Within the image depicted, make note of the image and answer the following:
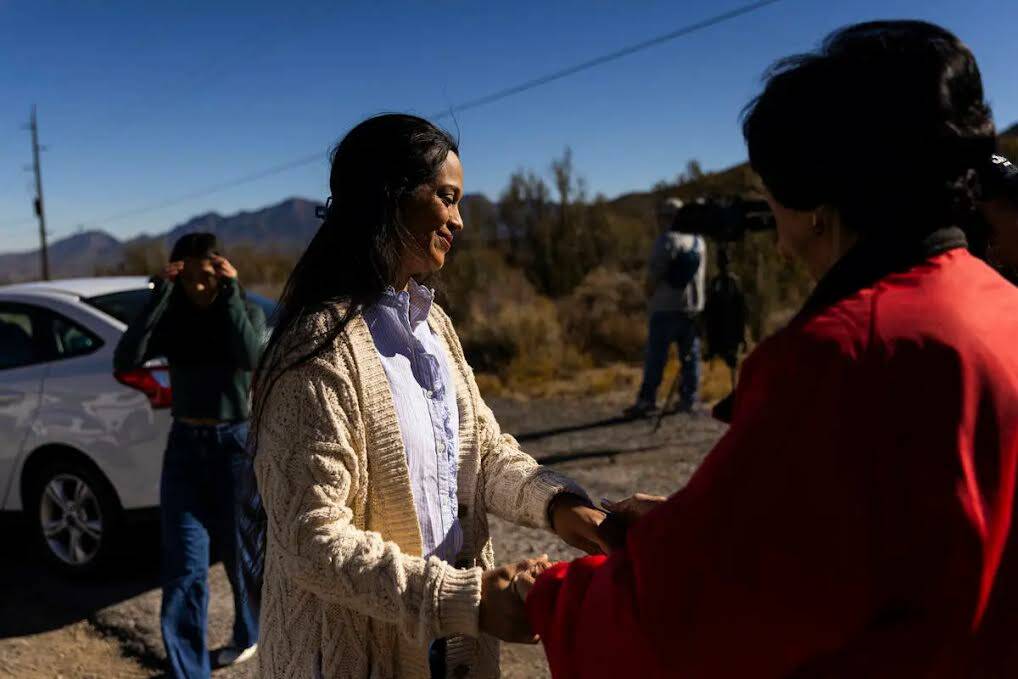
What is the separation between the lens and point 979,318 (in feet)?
3.45

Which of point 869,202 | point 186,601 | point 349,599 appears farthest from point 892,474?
point 186,601

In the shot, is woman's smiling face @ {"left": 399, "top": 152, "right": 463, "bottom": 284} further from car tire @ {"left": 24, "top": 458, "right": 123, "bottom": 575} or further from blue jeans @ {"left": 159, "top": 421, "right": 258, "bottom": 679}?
car tire @ {"left": 24, "top": 458, "right": 123, "bottom": 575}

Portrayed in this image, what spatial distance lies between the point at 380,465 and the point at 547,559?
37 cm

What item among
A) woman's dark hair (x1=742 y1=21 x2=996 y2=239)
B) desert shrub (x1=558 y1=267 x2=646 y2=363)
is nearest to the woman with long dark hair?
woman's dark hair (x1=742 y1=21 x2=996 y2=239)


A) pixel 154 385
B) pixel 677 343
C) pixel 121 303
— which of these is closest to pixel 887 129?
pixel 154 385

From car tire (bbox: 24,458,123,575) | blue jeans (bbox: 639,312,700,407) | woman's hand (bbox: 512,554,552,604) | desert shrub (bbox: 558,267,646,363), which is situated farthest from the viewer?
desert shrub (bbox: 558,267,646,363)

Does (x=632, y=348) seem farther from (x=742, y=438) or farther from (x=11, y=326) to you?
(x=742, y=438)

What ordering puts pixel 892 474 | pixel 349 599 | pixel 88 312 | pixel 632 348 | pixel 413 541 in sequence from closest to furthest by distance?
pixel 892 474 < pixel 349 599 < pixel 413 541 < pixel 88 312 < pixel 632 348

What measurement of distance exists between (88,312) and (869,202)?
4499 mm

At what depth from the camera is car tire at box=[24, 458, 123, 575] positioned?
460 centimetres

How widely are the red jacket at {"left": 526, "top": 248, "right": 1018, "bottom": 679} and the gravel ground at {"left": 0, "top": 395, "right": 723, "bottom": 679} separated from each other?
2839 mm

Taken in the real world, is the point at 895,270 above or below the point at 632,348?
above

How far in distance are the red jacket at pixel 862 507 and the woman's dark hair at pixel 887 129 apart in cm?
9

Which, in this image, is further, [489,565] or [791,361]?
[489,565]
